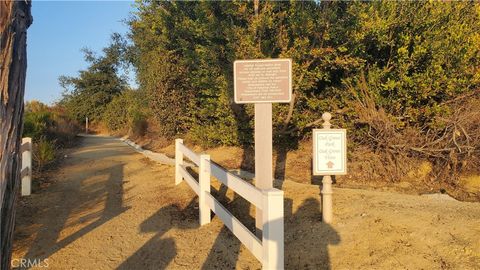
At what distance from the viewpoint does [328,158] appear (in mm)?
6461

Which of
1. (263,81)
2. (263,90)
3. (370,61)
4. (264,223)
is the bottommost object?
(264,223)

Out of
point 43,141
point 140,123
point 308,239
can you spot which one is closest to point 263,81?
point 308,239

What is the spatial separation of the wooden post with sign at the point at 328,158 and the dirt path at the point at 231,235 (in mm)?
334

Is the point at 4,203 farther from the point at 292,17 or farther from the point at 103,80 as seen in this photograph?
the point at 103,80

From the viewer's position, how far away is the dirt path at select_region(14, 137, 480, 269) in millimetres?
5344

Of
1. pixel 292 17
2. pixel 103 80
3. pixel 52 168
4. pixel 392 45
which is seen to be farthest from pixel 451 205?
pixel 103 80

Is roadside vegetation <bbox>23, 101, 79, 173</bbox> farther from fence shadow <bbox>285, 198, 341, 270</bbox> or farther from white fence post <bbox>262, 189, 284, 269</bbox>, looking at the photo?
white fence post <bbox>262, 189, 284, 269</bbox>

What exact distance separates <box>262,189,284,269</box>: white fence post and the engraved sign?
64.2 inches

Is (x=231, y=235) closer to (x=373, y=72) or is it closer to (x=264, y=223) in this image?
(x=264, y=223)

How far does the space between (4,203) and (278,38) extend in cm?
665

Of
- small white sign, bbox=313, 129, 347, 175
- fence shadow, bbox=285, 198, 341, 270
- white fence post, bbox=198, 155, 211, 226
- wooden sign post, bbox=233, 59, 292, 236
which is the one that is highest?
wooden sign post, bbox=233, 59, 292, 236

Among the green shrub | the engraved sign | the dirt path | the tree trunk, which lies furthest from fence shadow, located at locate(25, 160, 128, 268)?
the green shrub

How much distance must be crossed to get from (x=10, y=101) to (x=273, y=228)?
9.27 feet

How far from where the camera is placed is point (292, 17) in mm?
9289
